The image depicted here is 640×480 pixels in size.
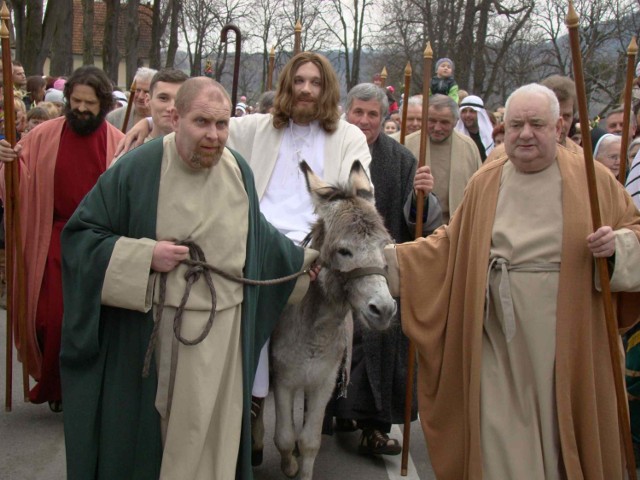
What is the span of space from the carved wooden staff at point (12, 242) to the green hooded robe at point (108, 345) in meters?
2.05

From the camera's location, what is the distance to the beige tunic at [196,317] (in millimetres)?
3838

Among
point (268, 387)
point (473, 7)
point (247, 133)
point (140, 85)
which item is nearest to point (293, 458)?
point (268, 387)

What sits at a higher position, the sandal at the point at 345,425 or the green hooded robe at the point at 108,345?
the green hooded robe at the point at 108,345

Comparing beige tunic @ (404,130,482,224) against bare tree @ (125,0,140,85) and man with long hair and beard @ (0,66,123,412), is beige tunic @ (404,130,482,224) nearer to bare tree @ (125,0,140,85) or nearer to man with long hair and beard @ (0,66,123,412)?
man with long hair and beard @ (0,66,123,412)

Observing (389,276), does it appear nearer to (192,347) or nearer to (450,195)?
(192,347)

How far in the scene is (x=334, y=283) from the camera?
4.61 meters

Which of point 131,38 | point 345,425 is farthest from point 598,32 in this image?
point 345,425

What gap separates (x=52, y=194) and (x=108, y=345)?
2465mm

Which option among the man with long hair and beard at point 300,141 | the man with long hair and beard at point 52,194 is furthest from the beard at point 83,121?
the man with long hair and beard at point 300,141

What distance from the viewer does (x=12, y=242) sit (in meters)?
6.21

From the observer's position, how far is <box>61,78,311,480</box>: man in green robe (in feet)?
12.6

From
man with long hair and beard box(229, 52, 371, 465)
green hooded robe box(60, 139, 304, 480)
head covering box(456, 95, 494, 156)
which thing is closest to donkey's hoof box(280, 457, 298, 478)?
man with long hair and beard box(229, 52, 371, 465)

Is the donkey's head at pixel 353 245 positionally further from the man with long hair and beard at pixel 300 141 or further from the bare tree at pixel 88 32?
the bare tree at pixel 88 32

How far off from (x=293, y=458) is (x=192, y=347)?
1.65 metres
